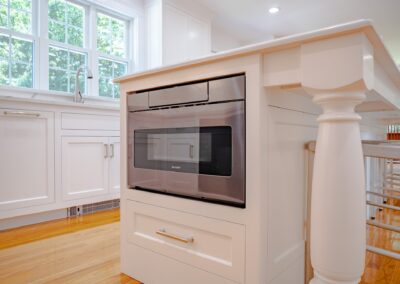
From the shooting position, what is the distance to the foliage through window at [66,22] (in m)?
2.88

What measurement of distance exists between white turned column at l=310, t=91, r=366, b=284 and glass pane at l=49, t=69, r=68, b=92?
291 cm

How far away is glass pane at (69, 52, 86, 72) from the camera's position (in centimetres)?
302

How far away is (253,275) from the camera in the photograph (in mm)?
852

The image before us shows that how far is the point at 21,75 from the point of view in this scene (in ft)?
8.65

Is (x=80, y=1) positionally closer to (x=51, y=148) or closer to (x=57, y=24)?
A: (x=57, y=24)

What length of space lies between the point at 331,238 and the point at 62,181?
2226 mm

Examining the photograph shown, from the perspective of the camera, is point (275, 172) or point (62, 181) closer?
point (275, 172)

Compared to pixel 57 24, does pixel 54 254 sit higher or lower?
lower

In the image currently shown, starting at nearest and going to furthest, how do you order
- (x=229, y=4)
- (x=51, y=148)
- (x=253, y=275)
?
(x=253, y=275) < (x=51, y=148) < (x=229, y=4)

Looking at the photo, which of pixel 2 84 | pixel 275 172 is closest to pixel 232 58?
pixel 275 172

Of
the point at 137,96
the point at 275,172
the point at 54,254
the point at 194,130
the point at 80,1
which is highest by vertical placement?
→ the point at 80,1

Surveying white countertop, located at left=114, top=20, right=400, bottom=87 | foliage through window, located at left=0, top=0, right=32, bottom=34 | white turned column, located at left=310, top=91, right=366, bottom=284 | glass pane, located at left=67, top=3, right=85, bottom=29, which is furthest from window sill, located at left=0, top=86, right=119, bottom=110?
white turned column, located at left=310, top=91, right=366, bottom=284

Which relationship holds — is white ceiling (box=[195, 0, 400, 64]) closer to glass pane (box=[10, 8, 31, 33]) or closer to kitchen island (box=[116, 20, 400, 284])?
glass pane (box=[10, 8, 31, 33])

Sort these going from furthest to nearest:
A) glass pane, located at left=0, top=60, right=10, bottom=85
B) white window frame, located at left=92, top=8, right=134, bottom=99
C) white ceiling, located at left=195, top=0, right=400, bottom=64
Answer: white ceiling, located at left=195, top=0, right=400, bottom=64 → white window frame, located at left=92, top=8, right=134, bottom=99 → glass pane, located at left=0, top=60, right=10, bottom=85
